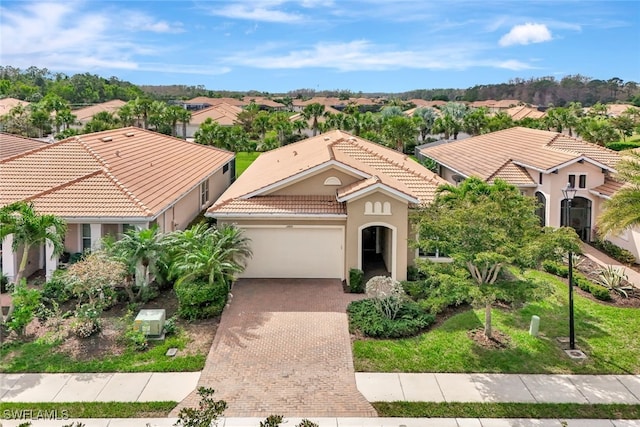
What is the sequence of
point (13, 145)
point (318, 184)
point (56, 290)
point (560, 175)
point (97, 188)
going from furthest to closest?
point (13, 145)
point (560, 175)
point (318, 184)
point (97, 188)
point (56, 290)

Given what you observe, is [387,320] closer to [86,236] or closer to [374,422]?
[374,422]

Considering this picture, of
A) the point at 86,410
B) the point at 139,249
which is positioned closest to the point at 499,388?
the point at 86,410

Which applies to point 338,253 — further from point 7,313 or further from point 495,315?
point 7,313

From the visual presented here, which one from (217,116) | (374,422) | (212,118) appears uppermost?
(217,116)

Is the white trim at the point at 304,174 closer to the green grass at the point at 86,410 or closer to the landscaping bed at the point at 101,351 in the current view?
the landscaping bed at the point at 101,351

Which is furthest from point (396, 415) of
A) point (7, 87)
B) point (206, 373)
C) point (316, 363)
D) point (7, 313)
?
point (7, 87)

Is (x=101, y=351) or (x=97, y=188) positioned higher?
(x=97, y=188)

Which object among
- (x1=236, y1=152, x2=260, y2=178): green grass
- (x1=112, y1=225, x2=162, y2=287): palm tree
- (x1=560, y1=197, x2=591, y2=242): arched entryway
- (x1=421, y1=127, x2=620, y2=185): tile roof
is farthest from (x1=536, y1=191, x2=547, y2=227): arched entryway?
(x1=236, y1=152, x2=260, y2=178): green grass

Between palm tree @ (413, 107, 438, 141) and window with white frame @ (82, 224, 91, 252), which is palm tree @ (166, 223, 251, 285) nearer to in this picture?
window with white frame @ (82, 224, 91, 252)
